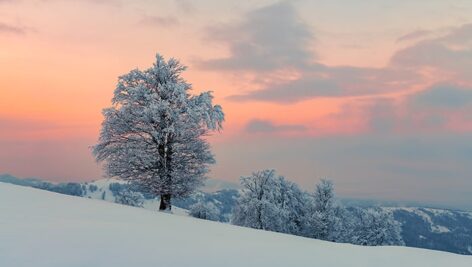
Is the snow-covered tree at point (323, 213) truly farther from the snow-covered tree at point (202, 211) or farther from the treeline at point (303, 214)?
the snow-covered tree at point (202, 211)

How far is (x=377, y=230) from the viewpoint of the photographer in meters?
56.3

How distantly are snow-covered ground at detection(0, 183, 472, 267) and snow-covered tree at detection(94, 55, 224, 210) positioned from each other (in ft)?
46.5

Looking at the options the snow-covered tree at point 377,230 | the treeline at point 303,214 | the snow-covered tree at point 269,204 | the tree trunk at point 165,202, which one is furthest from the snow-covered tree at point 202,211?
the snow-covered tree at point 377,230

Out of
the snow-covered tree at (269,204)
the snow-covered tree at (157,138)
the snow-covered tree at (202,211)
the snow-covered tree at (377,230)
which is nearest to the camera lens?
the snow-covered tree at (157,138)

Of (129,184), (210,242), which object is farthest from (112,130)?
(210,242)

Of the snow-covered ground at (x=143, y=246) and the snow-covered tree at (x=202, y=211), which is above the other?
the snow-covered ground at (x=143, y=246)

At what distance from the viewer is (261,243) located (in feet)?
37.6

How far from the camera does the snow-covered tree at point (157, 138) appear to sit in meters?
28.7

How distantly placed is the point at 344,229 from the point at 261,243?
4961 cm

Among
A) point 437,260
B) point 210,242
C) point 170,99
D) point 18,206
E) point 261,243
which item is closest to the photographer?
point 210,242

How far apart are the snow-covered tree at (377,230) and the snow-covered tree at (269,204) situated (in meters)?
8.17

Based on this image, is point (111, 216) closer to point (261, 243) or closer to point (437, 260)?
point (261, 243)

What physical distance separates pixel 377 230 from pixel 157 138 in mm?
38496

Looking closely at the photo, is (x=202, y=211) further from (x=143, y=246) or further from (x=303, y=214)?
(x=143, y=246)
